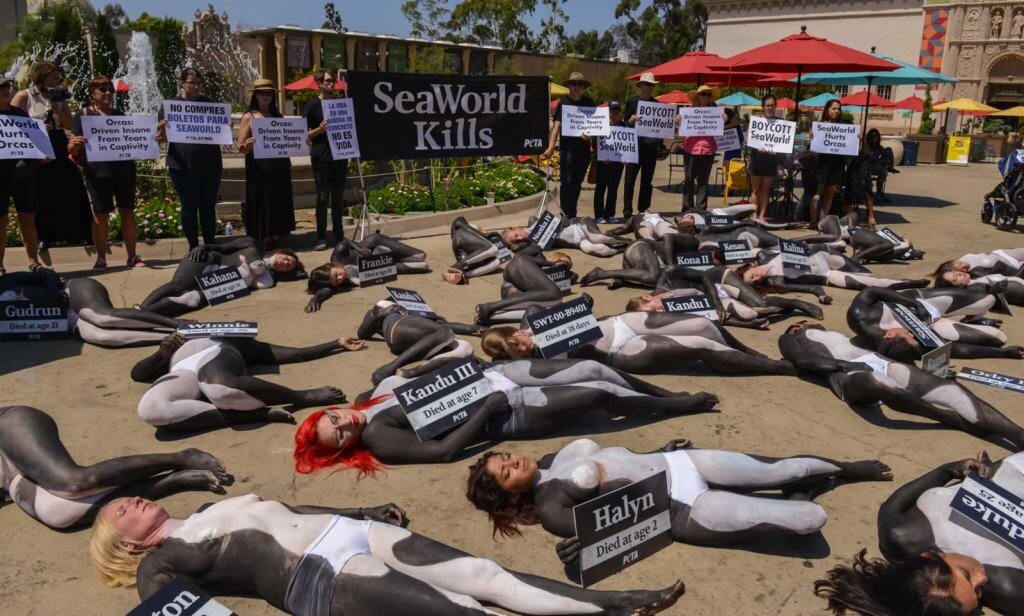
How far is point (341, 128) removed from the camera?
9.38 metres

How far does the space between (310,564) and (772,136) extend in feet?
33.7

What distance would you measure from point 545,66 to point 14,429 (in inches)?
1989

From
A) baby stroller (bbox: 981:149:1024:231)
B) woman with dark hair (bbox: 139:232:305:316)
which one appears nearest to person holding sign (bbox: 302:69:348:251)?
woman with dark hair (bbox: 139:232:305:316)

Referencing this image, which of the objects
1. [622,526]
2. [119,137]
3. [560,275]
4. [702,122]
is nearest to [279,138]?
[119,137]

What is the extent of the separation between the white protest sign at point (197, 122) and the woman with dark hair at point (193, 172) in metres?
0.07

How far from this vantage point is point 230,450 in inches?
177

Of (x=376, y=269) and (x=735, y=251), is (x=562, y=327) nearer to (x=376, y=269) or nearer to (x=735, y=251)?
(x=376, y=269)

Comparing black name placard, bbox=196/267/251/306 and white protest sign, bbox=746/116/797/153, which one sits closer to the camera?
black name placard, bbox=196/267/251/306

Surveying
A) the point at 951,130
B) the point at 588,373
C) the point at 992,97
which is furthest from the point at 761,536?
the point at 992,97

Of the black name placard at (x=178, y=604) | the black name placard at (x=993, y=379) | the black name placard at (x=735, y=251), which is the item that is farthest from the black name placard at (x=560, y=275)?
the black name placard at (x=178, y=604)

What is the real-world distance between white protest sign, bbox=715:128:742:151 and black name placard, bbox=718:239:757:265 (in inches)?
163

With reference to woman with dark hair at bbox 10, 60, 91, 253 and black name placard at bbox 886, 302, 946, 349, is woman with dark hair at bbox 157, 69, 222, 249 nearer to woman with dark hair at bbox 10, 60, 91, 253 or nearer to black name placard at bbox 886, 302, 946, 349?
woman with dark hair at bbox 10, 60, 91, 253

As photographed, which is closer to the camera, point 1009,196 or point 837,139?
point 837,139

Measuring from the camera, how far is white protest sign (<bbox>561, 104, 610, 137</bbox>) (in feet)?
35.4
